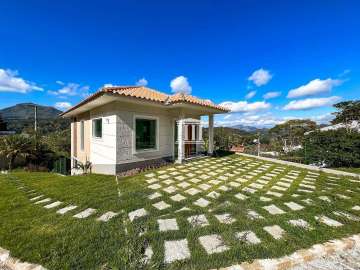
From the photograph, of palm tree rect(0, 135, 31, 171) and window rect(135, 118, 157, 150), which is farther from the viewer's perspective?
palm tree rect(0, 135, 31, 171)

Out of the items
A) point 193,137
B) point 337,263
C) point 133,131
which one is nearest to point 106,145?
point 133,131

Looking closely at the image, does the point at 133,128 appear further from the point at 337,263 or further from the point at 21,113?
the point at 21,113

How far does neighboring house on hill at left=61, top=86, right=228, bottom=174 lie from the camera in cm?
752

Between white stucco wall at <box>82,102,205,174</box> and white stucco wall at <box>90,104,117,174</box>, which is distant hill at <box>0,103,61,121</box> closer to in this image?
white stucco wall at <box>90,104,117,174</box>

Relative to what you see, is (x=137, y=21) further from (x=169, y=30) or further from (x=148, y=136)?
(x=148, y=136)

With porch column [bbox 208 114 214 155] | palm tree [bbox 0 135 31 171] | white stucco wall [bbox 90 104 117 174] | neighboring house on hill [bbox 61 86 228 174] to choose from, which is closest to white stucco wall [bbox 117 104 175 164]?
neighboring house on hill [bbox 61 86 228 174]

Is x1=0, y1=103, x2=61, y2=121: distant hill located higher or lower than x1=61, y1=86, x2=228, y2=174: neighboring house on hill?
higher

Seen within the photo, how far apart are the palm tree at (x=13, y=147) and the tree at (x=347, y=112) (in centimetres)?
2593

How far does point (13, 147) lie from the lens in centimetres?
1353

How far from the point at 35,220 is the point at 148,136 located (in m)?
5.79

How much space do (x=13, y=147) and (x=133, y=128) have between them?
12118 millimetres

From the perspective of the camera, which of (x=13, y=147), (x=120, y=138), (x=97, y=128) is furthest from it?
(x=13, y=147)

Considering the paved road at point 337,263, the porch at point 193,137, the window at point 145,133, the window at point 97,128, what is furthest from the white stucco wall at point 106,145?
the paved road at point 337,263

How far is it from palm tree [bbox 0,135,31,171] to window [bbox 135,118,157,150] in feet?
38.3
